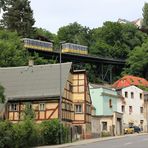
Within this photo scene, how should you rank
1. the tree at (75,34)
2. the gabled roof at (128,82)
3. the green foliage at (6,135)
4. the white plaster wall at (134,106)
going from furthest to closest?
the tree at (75,34) → the gabled roof at (128,82) → the white plaster wall at (134,106) → the green foliage at (6,135)

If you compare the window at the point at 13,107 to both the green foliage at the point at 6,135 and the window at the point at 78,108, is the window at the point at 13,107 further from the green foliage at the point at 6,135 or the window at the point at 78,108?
the green foliage at the point at 6,135

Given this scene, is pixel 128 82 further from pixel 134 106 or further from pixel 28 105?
pixel 28 105

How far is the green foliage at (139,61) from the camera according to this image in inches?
4518

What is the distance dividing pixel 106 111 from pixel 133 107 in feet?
49.1

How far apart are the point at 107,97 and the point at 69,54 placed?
3933 centimetres

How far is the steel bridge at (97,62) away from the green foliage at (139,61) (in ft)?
16.9

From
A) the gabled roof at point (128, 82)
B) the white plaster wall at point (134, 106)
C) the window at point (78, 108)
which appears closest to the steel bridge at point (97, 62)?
the gabled roof at point (128, 82)

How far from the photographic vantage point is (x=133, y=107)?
3310 inches

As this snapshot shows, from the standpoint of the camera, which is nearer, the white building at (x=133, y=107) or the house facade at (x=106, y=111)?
the house facade at (x=106, y=111)

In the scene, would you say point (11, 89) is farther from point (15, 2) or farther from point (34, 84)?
point (15, 2)

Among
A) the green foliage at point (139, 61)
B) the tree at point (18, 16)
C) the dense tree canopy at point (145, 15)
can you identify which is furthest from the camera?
the dense tree canopy at point (145, 15)

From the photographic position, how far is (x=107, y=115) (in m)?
69.2

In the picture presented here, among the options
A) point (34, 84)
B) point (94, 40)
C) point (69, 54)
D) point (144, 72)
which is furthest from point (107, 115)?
point (94, 40)

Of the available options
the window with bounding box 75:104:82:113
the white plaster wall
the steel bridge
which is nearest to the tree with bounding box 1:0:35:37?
the steel bridge
